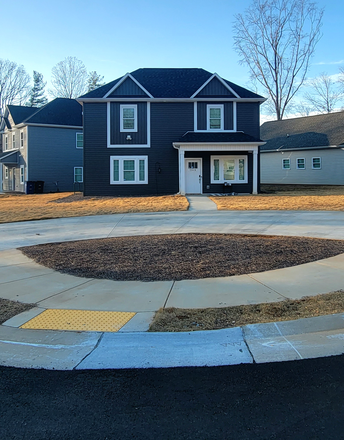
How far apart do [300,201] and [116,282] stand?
14.5m

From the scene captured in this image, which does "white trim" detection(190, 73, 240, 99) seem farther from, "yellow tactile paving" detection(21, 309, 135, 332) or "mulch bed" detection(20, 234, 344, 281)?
"yellow tactile paving" detection(21, 309, 135, 332)

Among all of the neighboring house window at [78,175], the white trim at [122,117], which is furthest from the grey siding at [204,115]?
the neighboring house window at [78,175]

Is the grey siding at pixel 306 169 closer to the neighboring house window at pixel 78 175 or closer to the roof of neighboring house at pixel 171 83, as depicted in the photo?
the roof of neighboring house at pixel 171 83

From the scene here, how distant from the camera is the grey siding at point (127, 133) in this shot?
87.4ft

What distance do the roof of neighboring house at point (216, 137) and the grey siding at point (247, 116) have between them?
61 cm

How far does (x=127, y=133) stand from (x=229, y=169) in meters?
6.95

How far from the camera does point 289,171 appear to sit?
1475 inches

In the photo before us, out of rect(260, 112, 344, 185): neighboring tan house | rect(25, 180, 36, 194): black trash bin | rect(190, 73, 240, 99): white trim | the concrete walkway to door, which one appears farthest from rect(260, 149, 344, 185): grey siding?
rect(25, 180, 36, 194): black trash bin

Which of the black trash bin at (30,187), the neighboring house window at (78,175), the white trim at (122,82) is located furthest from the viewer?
the neighboring house window at (78,175)

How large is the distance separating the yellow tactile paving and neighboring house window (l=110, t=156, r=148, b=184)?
21547 mm

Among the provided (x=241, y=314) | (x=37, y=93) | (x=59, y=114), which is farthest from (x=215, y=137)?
(x=37, y=93)

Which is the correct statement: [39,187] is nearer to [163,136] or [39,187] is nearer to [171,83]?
[163,136]

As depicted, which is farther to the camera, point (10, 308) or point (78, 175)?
point (78, 175)

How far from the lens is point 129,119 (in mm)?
26859
